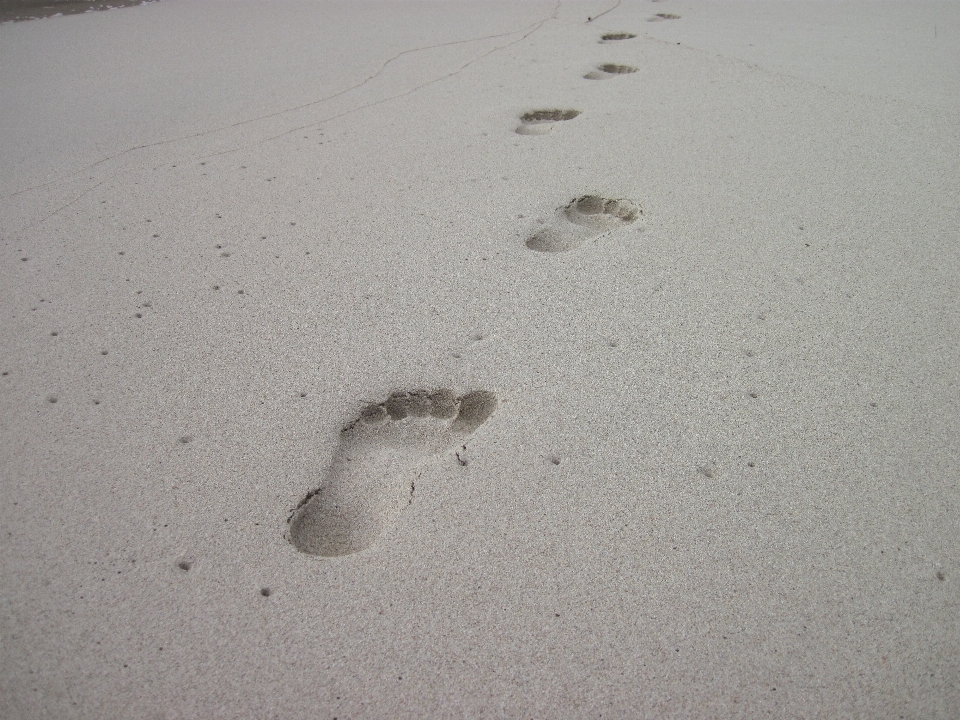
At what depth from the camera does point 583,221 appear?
239cm

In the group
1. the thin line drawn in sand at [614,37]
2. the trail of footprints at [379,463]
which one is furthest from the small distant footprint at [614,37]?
the trail of footprints at [379,463]

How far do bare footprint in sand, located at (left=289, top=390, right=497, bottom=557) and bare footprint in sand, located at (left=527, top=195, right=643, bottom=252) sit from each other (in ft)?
2.45

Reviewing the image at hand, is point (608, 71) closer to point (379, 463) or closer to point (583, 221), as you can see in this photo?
point (583, 221)

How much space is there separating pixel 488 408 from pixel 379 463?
28 centimetres

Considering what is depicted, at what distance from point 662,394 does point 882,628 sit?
2.10 ft

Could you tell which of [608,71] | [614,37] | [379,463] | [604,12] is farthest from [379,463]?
[604,12]

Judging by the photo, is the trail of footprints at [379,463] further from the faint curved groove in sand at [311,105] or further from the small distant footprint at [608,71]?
the small distant footprint at [608,71]

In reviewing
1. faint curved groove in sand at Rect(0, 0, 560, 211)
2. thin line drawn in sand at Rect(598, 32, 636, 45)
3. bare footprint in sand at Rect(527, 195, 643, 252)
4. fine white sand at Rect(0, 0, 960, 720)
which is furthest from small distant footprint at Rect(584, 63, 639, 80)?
bare footprint in sand at Rect(527, 195, 643, 252)

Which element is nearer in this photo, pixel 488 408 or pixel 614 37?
pixel 488 408

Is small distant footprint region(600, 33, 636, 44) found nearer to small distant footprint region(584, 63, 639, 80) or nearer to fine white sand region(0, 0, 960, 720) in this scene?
small distant footprint region(584, 63, 639, 80)

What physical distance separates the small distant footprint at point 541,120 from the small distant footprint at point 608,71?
51 centimetres

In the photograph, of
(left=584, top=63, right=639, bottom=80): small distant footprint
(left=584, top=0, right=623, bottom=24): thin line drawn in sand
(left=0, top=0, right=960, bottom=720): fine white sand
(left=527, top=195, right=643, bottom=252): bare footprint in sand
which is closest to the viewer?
(left=0, top=0, right=960, bottom=720): fine white sand

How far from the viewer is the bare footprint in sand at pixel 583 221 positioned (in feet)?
7.50

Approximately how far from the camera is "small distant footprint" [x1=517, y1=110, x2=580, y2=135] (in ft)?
9.93
